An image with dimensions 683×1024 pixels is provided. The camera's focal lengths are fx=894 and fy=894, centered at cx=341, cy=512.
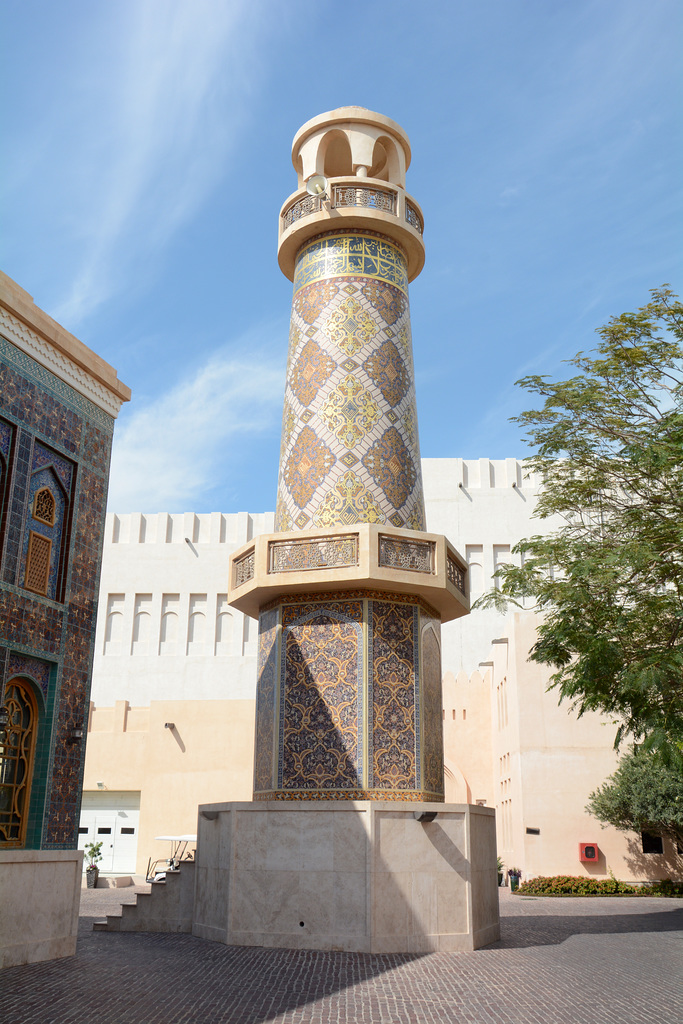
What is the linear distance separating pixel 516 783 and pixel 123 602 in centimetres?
2283

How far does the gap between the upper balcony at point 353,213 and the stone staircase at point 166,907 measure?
9327mm

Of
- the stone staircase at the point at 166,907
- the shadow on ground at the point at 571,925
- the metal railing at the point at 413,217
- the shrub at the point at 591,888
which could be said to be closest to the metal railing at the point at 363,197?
the metal railing at the point at 413,217

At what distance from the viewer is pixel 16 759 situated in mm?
Answer: 10086

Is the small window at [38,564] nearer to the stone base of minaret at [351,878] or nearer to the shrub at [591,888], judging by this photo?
the stone base of minaret at [351,878]

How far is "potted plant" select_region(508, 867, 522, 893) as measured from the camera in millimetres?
22672

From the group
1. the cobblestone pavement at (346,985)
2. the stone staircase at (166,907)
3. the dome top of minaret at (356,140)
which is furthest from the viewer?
the dome top of minaret at (356,140)

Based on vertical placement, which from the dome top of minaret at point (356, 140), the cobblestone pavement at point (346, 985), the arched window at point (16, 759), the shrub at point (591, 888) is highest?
the dome top of minaret at point (356, 140)

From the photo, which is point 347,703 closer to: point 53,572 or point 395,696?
point 395,696

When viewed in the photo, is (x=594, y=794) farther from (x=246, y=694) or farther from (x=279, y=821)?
(x=246, y=694)

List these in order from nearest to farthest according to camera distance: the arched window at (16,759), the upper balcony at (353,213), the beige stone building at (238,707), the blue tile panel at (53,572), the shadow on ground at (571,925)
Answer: the arched window at (16,759) → the blue tile panel at (53,572) → the shadow on ground at (571,925) → the upper balcony at (353,213) → the beige stone building at (238,707)

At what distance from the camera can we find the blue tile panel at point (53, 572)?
10172 millimetres

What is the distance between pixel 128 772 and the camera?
2853 centimetres

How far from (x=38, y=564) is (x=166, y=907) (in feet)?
16.7

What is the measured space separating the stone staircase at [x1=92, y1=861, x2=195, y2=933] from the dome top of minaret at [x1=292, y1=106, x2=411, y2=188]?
10.4 m
